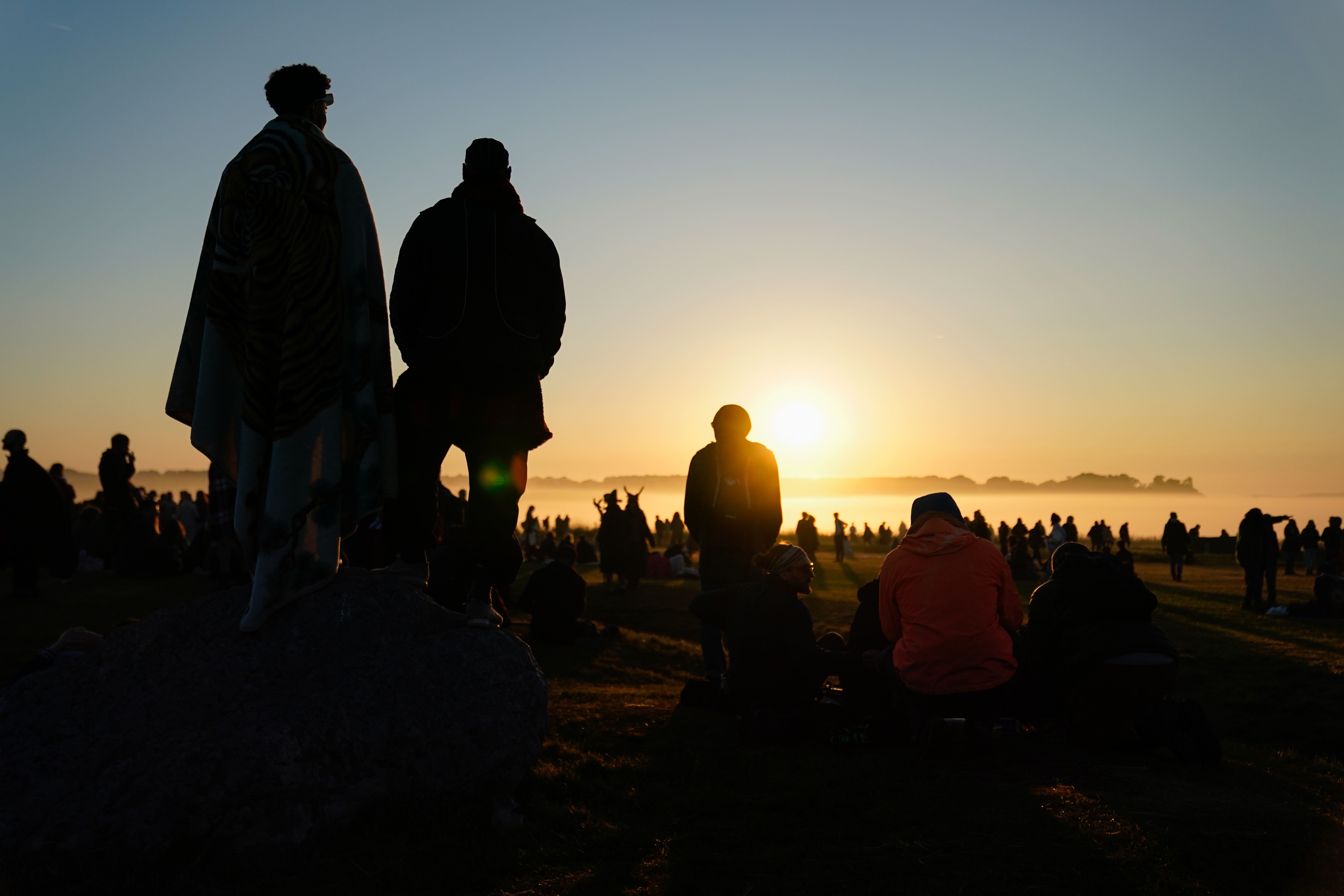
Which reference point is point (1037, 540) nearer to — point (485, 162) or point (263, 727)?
point (485, 162)

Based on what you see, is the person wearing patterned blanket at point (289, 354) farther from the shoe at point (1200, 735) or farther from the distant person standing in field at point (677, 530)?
the distant person standing in field at point (677, 530)

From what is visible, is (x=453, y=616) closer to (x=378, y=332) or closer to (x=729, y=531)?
(x=378, y=332)

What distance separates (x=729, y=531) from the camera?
7031mm

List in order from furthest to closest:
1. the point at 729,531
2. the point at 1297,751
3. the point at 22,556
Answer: the point at 22,556 < the point at 1297,751 < the point at 729,531

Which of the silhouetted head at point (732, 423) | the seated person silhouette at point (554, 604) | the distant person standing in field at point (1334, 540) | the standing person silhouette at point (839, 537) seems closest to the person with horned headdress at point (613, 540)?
the seated person silhouette at point (554, 604)

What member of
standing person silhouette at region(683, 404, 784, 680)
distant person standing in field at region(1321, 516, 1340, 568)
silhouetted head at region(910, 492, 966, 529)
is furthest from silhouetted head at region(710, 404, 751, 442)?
distant person standing in field at region(1321, 516, 1340, 568)

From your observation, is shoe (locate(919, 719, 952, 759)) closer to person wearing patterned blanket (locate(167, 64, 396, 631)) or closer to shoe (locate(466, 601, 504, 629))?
shoe (locate(466, 601, 504, 629))

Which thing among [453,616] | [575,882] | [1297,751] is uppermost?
[453,616]

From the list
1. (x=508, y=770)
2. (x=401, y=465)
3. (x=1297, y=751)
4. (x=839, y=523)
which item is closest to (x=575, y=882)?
(x=508, y=770)

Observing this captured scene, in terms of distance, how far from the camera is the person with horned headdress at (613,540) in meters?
17.7

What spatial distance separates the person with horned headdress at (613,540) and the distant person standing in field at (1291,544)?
20.6 m

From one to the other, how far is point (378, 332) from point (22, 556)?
10110 mm

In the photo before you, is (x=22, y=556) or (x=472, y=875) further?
(x=22, y=556)

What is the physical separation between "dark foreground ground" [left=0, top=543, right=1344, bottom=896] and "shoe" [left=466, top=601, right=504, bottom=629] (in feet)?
2.51
